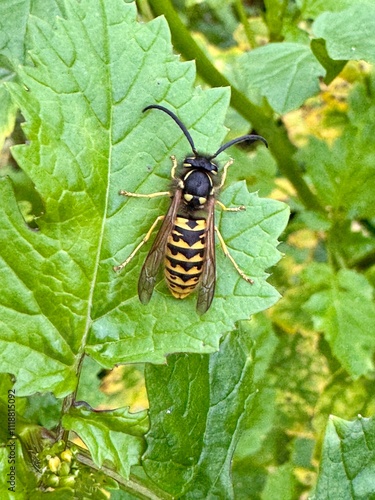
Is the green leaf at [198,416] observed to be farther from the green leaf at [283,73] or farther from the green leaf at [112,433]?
the green leaf at [283,73]

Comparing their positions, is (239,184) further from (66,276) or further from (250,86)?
(250,86)

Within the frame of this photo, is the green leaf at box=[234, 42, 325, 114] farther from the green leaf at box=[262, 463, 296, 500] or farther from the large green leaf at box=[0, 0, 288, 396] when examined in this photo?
the green leaf at box=[262, 463, 296, 500]

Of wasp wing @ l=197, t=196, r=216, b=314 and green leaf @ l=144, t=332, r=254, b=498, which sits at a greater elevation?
wasp wing @ l=197, t=196, r=216, b=314

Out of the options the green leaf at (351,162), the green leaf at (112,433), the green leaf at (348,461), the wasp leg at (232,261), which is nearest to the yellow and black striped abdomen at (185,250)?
the wasp leg at (232,261)

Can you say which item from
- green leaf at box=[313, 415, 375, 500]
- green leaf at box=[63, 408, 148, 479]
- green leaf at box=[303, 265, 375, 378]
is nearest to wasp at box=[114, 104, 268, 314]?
green leaf at box=[63, 408, 148, 479]

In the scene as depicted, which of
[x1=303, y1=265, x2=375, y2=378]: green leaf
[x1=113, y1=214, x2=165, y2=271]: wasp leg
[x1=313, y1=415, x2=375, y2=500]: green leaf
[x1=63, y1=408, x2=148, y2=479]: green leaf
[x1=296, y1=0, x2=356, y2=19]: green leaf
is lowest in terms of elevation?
[x1=303, y1=265, x2=375, y2=378]: green leaf

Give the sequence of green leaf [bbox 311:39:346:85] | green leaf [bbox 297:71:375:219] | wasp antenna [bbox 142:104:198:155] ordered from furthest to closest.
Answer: green leaf [bbox 297:71:375:219] < green leaf [bbox 311:39:346:85] < wasp antenna [bbox 142:104:198:155]

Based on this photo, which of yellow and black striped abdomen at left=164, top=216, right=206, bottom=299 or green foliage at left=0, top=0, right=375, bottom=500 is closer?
green foliage at left=0, top=0, right=375, bottom=500
